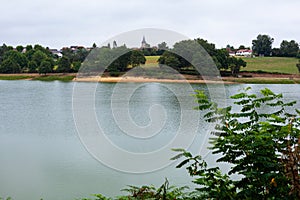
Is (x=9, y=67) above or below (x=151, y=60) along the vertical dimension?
below

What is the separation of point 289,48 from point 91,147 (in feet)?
264

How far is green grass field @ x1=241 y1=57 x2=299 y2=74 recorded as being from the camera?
210ft

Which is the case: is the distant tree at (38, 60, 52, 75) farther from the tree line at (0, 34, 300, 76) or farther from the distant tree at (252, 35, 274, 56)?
the distant tree at (252, 35, 274, 56)

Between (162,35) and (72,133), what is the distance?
316 inches

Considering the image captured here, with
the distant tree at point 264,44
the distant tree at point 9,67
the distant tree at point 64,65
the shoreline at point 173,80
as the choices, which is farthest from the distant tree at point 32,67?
the distant tree at point 264,44

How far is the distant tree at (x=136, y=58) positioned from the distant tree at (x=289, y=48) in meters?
A: 46.1

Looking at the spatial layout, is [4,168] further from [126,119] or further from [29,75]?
[29,75]

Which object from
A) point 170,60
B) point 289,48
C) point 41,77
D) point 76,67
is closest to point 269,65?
point 289,48

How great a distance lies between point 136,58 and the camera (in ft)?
166

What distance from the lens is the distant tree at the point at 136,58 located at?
50.4 metres

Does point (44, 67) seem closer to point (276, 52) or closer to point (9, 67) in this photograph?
point (9, 67)

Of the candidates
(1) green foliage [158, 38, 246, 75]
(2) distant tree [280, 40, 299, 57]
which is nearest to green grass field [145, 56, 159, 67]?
(1) green foliage [158, 38, 246, 75]

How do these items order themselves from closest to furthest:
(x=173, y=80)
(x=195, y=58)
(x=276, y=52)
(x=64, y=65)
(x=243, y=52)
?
(x=195, y=58) < (x=173, y=80) < (x=64, y=65) < (x=276, y=52) < (x=243, y=52)

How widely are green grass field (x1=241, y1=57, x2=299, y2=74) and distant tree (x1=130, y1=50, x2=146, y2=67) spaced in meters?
20.7
